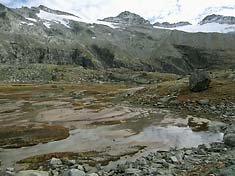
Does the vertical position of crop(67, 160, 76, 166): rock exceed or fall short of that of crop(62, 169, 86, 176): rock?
it falls short

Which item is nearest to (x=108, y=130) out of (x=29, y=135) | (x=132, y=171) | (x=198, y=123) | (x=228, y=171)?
(x=29, y=135)

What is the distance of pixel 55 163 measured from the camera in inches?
1124

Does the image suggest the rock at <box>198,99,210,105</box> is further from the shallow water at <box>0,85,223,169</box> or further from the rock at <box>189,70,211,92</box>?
the rock at <box>189,70,211,92</box>

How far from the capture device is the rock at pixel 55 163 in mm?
28069

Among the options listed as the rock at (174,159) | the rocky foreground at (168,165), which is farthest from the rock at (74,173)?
the rock at (174,159)

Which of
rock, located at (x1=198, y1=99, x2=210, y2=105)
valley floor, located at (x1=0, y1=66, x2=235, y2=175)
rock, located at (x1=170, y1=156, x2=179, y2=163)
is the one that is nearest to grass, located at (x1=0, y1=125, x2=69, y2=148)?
valley floor, located at (x1=0, y1=66, x2=235, y2=175)

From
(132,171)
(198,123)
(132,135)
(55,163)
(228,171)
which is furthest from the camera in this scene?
(198,123)

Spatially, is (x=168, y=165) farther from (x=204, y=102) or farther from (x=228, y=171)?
(x=204, y=102)

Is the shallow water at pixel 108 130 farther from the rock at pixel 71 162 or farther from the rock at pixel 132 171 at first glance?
the rock at pixel 132 171

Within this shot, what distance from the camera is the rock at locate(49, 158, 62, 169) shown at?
92.1 ft

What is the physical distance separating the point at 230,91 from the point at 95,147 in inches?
1490

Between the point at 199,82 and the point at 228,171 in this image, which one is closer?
the point at 228,171

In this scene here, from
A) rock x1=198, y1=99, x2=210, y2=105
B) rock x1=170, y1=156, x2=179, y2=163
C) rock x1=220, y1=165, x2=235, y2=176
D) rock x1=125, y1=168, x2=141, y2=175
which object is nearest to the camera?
rock x1=220, y1=165, x2=235, y2=176

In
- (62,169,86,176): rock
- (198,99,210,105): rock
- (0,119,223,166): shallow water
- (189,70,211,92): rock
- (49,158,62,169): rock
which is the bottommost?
(0,119,223,166): shallow water
